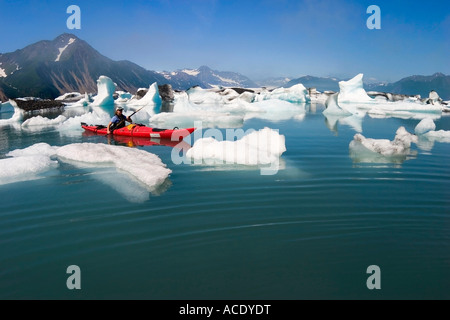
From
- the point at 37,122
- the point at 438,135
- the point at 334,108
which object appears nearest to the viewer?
the point at 438,135

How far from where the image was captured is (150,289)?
10.9 ft

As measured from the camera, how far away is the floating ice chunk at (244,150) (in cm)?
820

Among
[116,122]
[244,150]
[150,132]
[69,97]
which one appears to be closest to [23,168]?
[244,150]

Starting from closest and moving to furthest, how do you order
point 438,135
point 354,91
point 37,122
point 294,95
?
point 438,135 → point 37,122 → point 354,91 → point 294,95

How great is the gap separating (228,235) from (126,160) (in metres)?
4.48

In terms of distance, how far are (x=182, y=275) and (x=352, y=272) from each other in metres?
2.04

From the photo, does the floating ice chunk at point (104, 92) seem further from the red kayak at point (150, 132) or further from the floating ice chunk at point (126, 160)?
the floating ice chunk at point (126, 160)

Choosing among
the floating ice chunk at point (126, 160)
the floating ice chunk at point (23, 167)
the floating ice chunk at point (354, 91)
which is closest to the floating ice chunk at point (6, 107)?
the floating ice chunk at point (126, 160)

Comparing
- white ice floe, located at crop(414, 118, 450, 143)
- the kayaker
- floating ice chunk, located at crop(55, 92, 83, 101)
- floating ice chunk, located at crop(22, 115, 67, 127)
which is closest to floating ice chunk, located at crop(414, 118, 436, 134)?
white ice floe, located at crop(414, 118, 450, 143)

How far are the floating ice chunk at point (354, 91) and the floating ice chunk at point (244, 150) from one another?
3441 cm

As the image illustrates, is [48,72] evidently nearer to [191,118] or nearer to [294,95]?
[294,95]

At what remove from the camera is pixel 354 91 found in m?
40.1
